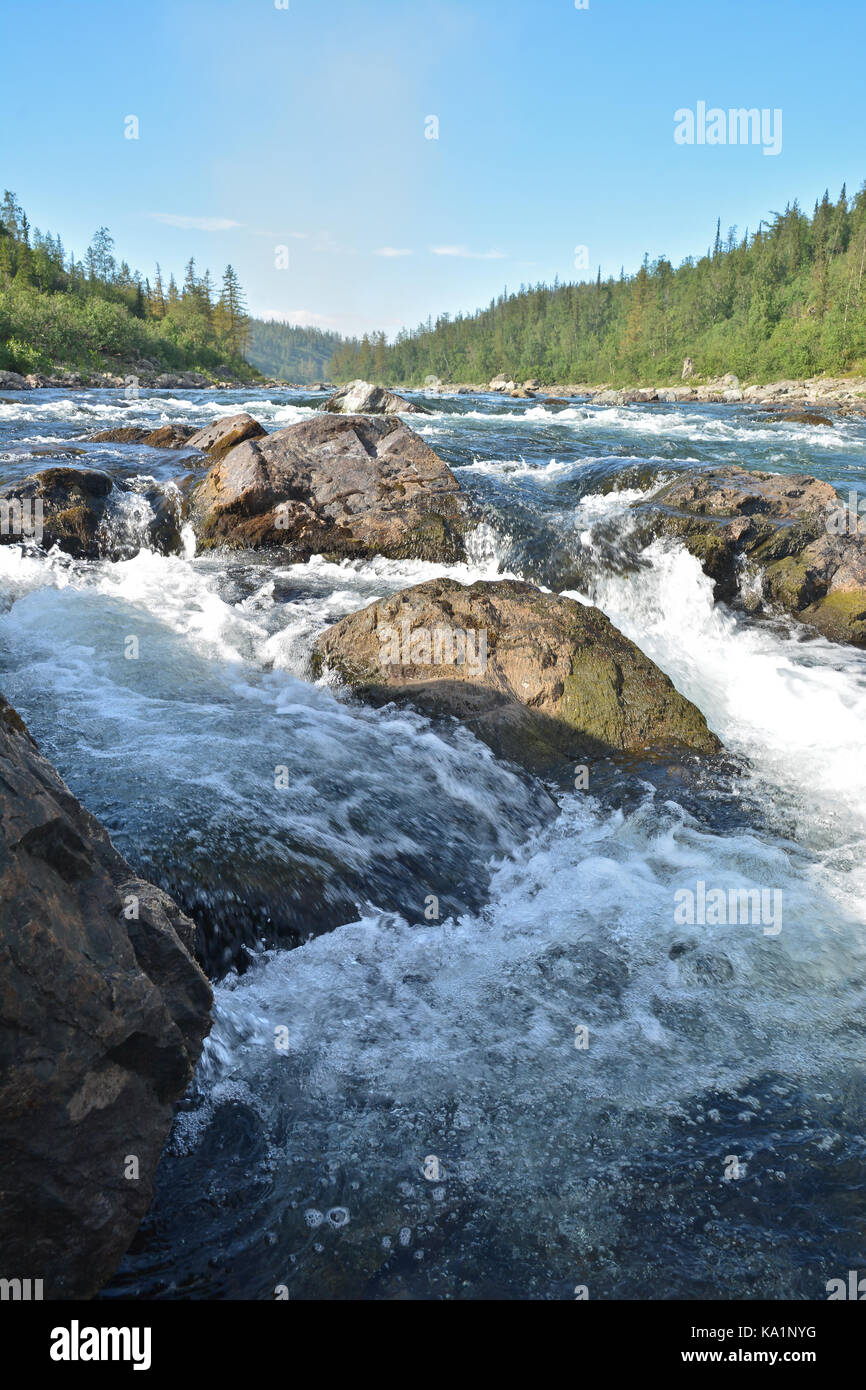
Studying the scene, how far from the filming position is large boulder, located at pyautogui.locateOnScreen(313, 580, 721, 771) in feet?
24.7

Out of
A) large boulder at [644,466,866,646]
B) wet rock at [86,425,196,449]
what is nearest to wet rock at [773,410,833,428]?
large boulder at [644,466,866,646]

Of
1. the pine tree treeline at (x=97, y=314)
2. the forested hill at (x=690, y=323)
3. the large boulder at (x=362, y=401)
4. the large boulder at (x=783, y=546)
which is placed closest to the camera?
the large boulder at (x=783, y=546)

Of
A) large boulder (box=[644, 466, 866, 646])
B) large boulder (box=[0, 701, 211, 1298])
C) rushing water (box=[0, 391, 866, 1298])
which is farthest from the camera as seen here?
large boulder (box=[644, 466, 866, 646])

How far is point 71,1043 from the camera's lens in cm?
246

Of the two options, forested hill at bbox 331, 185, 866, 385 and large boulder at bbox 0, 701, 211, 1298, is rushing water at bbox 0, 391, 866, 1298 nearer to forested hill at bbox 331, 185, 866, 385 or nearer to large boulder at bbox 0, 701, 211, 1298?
large boulder at bbox 0, 701, 211, 1298

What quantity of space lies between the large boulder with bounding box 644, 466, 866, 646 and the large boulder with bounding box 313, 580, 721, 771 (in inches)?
169

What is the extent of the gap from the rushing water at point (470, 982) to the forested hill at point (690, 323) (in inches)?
3039

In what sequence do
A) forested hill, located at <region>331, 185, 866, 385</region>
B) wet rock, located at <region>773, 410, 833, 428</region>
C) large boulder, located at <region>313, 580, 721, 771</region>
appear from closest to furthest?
large boulder, located at <region>313, 580, 721, 771</region>
wet rock, located at <region>773, 410, 833, 428</region>
forested hill, located at <region>331, 185, 866, 385</region>

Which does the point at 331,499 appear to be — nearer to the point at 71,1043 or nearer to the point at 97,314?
the point at 71,1043

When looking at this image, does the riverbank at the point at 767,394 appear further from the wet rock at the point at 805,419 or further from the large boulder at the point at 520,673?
the large boulder at the point at 520,673

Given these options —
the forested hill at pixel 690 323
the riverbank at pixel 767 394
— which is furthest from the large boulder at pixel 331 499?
the forested hill at pixel 690 323

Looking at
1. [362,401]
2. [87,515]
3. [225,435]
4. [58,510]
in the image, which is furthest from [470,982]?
[362,401]

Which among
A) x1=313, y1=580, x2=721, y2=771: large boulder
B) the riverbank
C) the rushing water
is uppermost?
the riverbank

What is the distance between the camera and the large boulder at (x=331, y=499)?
12.4 m
